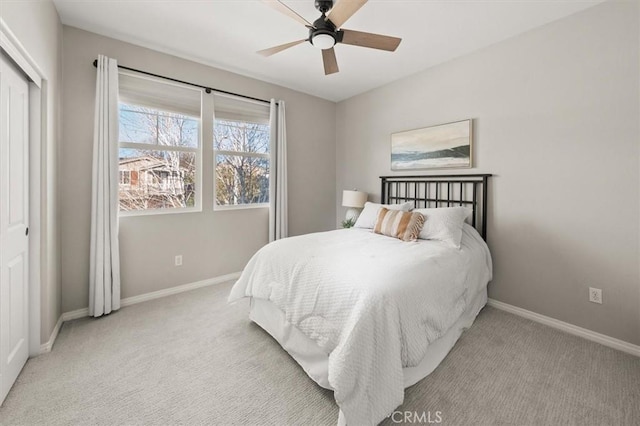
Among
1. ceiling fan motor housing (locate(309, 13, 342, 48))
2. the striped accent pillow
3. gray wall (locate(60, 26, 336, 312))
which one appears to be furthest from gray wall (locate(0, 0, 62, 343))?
the striped accent pillow

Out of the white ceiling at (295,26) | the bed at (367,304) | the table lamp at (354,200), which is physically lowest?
the bed at (367,304)

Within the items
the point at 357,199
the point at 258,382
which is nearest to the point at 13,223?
the point at 258,382

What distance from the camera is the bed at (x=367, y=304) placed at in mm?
1366

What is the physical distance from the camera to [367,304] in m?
1.46

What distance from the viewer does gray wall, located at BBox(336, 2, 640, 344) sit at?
210 cm

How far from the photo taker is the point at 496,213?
2826 millimetres

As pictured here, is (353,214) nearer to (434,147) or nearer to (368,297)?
(434,147)

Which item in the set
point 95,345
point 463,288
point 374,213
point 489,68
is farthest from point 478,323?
point 95,345

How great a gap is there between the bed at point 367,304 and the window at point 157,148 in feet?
5.06

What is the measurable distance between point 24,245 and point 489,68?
4256 millimetres
